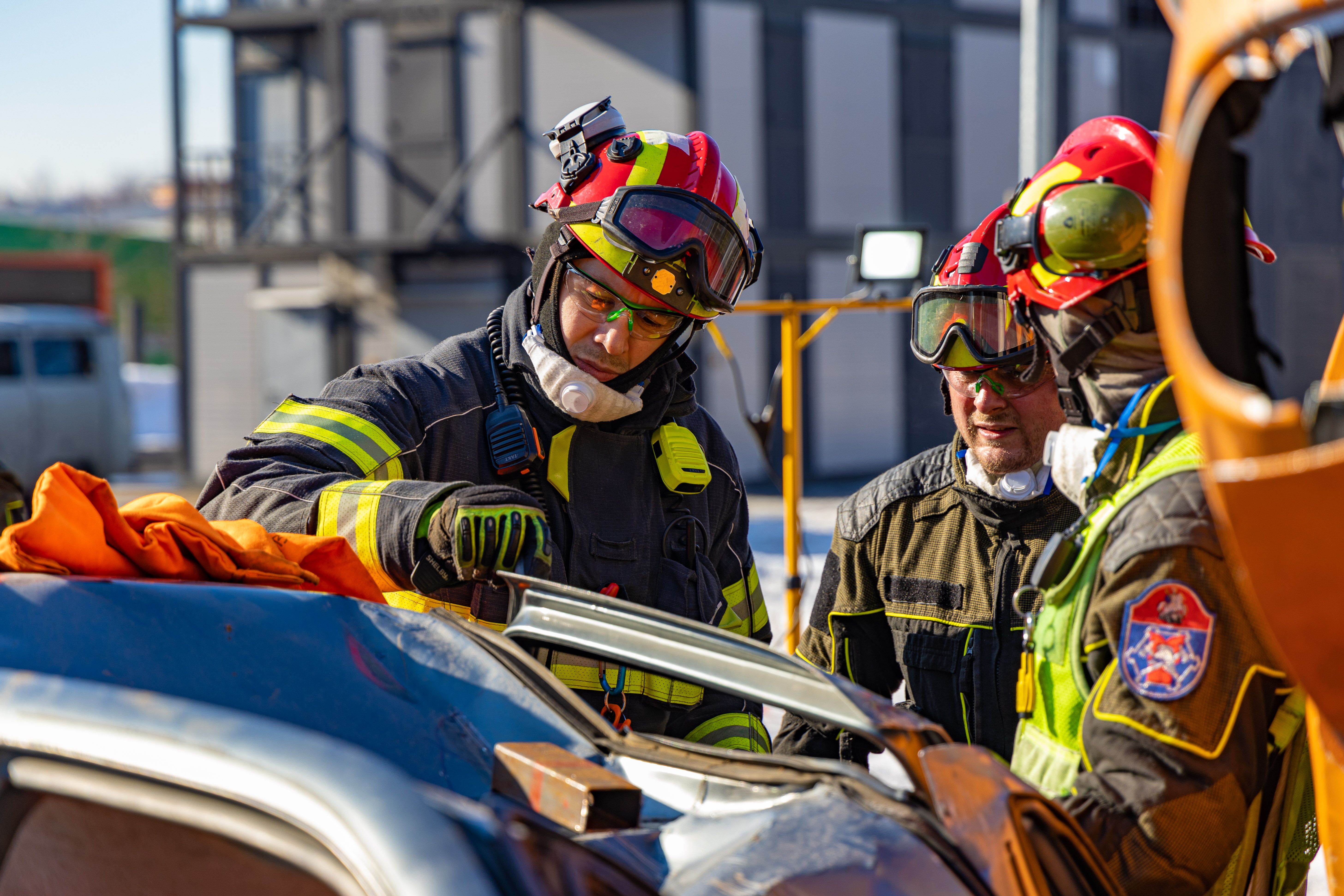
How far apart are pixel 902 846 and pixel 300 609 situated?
95 cm

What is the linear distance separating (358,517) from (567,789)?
88cm

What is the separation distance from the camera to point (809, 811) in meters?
1.51

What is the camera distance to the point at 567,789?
1.56 metres

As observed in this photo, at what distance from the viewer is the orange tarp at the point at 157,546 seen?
183cm

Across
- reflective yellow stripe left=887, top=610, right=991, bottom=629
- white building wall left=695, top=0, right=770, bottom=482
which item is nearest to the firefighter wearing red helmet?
reflective yellow stripe left=887, top=610, right=991, bottom=629

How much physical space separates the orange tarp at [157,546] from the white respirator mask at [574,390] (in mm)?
898

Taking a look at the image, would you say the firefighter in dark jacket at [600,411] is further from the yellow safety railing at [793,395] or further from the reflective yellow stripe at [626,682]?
the yellow safety railing at [793,395]

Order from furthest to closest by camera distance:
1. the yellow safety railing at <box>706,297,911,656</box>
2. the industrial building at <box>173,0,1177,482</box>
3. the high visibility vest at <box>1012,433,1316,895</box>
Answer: the industrial building at <box>173,0,1177,482</box> < the yellow safety railing at <box>706,297,911,656</box> < the high visibility vest at <box>1012,433,1316,895</box>

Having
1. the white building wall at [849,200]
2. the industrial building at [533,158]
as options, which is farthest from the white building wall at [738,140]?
the white building wall at [849,200]

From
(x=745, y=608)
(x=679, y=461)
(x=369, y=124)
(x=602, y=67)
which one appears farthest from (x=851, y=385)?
(x=679, y=461)

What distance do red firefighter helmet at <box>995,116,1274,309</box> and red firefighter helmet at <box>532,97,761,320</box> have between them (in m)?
0.95

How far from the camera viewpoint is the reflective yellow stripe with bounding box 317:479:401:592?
2.24 meters

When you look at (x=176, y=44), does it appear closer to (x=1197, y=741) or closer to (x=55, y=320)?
(x=55, y=320)

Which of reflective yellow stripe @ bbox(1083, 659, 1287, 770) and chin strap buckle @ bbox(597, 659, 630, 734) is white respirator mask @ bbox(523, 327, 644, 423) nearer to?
chin strap buckle @ bbox(597, 659, 630, 734)
